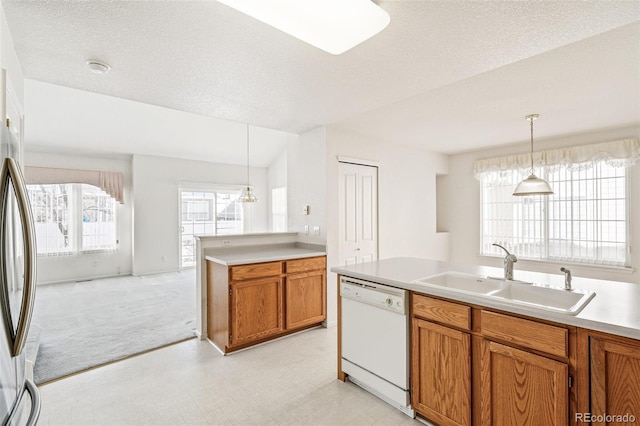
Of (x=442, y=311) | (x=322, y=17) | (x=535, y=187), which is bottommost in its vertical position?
(x=442, y=311)

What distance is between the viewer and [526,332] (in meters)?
1.50

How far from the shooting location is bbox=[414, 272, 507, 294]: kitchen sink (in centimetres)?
204

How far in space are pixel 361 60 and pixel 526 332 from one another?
1947 millimetres

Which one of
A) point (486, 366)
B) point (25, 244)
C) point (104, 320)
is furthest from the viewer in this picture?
point (104, 320)

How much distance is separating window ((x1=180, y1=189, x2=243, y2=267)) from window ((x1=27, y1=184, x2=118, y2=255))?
140cm

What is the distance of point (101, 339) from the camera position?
10.7ft

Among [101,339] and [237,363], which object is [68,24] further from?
[101,339]

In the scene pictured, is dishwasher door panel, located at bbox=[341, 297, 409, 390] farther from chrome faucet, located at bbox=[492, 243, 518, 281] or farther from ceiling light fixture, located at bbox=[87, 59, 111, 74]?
Result: ceiling light fixture, located at bbox=[87, 59, 111, 74]

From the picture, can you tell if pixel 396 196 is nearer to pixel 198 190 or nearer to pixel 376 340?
pixel 376 340

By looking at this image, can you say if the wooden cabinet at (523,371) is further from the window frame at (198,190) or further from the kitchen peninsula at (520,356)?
the window frame at (198,190)

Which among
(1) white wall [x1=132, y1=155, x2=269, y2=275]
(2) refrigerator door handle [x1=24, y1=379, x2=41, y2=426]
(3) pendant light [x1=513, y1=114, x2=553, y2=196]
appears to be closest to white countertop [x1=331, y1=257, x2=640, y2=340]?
(3) pendant light [x1=513, y1=114, x2=553, y2=196]

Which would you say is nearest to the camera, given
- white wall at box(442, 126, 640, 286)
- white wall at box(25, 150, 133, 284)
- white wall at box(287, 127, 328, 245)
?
white wall at box(287, 127, 328, 245)

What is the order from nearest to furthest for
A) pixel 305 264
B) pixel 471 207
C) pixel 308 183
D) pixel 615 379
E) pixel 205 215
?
1. pixel 615 379
2. pixel 305 264
3. pixel 308 183
4. pixel 471 207
5. pixel 205 215

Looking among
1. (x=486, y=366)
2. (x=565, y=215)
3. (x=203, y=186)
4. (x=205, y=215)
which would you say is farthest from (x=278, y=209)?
(x=486, y=366)
